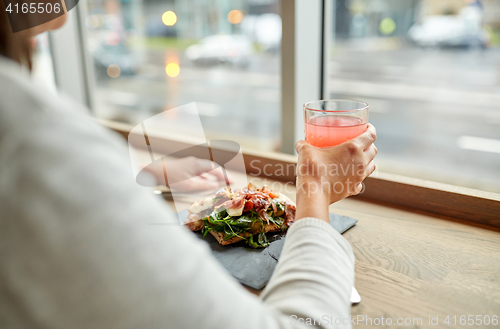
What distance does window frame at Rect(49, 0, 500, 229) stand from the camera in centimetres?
108

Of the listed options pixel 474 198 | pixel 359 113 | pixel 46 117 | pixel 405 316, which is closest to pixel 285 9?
pixel 359 113

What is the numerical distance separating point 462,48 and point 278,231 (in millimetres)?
6025

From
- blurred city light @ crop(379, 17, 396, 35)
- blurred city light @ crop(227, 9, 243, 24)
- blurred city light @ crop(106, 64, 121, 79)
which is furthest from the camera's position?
blurred city light @ crop(106, 64, 121, 79)

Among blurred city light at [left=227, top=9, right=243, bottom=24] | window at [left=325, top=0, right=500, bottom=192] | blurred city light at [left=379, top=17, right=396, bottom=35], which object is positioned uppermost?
blurred city light at [left=227, top=9, right=243, bottom=24]

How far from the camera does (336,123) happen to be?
2.68ft

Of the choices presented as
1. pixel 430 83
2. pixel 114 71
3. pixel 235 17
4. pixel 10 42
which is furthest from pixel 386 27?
pixel 10 42

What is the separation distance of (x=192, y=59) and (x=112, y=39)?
6.33 feet

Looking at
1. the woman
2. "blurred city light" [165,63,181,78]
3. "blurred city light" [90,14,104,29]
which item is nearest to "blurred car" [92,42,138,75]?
"blurred city light" [90,14,104,29]

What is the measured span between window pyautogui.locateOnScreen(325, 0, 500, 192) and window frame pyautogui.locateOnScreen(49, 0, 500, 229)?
154 centimetres

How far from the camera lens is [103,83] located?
939 centimetres

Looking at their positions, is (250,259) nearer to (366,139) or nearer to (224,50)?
(366,139)

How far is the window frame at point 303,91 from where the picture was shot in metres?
1.08

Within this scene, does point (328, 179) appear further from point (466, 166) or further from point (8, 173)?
point (466, 166)

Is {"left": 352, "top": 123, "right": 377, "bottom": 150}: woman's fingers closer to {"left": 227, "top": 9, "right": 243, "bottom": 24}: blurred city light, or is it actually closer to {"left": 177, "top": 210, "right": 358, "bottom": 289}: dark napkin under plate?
{"left": 177, "top": 210, "right": 358, "bottom": 289}: dark napkin under plate
